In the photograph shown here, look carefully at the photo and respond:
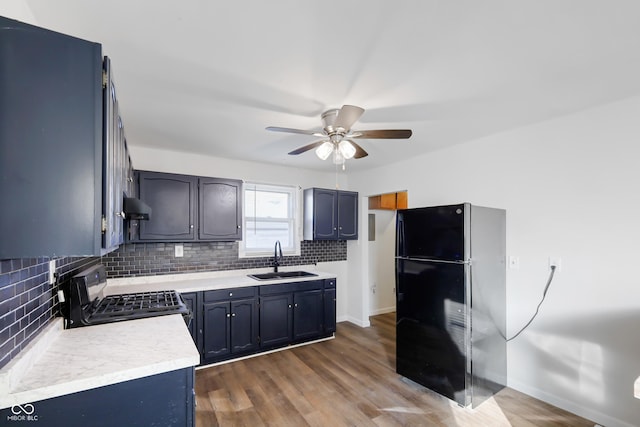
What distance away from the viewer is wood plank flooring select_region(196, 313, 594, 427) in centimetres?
231

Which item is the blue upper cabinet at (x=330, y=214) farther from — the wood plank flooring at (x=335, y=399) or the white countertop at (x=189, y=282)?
the wood plank flooring at (x=335, y=399)

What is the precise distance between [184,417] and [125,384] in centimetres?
33

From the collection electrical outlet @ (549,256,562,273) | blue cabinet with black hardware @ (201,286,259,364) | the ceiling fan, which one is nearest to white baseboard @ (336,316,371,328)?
blue cabinet with black hardware @ (201,286,259,364)

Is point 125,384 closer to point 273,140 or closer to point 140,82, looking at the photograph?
point 140,82

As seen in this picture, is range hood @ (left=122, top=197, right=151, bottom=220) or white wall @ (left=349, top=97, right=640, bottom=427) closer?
range hood @ (left=122, top=197, right=151, bottom=220)

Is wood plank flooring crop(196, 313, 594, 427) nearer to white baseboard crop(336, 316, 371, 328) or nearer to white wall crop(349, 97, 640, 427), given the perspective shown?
white wall crop(349, 97, 640, 427)

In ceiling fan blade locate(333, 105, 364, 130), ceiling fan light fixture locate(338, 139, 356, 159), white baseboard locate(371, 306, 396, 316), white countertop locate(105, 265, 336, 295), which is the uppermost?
ceiling fan blade locate(333, 105, 364, 130)

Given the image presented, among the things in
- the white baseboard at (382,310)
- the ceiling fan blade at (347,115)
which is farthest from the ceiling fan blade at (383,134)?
the white baseboard at (382,310)

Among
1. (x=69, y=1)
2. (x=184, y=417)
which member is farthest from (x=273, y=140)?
(x=184, y=417)

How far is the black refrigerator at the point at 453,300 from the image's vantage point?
2420mm

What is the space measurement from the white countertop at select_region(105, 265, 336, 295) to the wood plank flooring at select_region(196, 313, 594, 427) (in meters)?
0.86

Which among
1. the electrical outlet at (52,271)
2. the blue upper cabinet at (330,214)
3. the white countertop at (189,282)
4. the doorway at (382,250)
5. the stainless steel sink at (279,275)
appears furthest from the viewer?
the doorway at (382,250)

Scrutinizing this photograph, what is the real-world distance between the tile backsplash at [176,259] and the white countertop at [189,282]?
57 millimetres

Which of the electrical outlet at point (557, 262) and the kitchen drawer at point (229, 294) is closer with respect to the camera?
the electrical outlet at point (557, 262)
